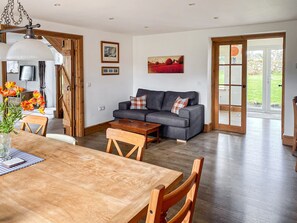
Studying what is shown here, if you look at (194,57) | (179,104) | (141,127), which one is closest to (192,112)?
(179,104)

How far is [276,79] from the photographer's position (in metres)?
8.03

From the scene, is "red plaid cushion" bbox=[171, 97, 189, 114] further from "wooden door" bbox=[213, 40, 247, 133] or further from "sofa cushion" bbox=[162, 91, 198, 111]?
"wooden door" bbox=[213, 40, 247, 133]

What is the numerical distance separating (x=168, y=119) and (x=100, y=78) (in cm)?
196

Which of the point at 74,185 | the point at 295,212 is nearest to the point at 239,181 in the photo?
the point at 295,212

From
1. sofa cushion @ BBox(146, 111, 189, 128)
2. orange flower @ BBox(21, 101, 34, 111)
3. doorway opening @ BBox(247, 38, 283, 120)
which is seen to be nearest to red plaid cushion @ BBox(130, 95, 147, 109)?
sofa cushion @ BBox(146, 111, 189, 128)

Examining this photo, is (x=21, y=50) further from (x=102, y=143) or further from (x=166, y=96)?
(x=166, y=96)

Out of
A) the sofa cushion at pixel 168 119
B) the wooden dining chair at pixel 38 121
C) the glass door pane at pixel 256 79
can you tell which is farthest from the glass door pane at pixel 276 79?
the wooden dining chair at pixel 38 121

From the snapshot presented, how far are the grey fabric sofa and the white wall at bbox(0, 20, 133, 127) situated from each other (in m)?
0.37

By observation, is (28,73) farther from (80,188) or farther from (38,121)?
(80,188)

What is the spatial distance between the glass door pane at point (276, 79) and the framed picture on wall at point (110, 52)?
4.86 metres

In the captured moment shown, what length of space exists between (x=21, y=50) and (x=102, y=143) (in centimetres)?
347

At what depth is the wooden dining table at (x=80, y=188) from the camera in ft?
3.75

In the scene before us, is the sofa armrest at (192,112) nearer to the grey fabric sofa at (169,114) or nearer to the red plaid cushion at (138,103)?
the grey fabric sofa at (169,114)

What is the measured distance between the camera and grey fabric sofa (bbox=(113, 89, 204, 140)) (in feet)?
17.1
